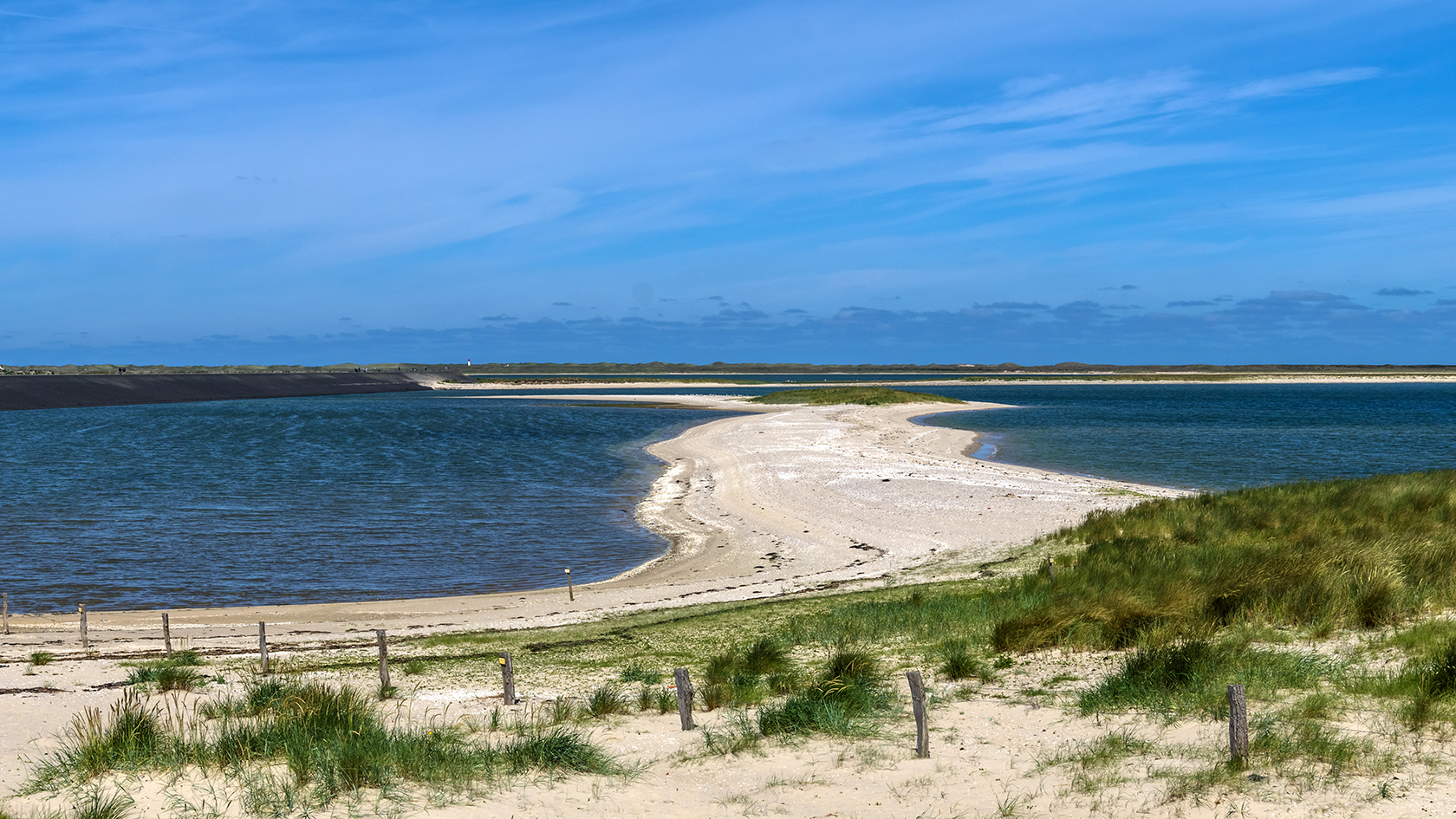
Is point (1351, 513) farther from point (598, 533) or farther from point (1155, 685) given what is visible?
point (598, 533)

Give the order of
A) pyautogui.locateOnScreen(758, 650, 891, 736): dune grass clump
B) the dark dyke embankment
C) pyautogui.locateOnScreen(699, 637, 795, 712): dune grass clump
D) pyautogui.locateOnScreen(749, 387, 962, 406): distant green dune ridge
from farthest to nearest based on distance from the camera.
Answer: the dark dyke embankment < pyautogui.locateOnScreen(749, 387, 962, 406): distant green dune ridge < pyautogui.locateOnScreen(699, 637, 795, 712): dune grass clump < pyautogui.locateOnScreen(758, 650, 891, 736): dune grass clump

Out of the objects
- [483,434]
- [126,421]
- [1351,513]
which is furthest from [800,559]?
[126,421]

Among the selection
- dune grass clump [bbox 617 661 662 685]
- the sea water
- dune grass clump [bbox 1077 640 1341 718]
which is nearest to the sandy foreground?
dune grass clump [bbox 1077 640 1341 718]

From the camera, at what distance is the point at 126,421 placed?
98062 mm

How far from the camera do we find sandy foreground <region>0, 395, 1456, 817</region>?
28.0 feet

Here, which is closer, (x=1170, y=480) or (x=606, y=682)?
(x=606, y=682)

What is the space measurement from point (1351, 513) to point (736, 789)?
18926 mm

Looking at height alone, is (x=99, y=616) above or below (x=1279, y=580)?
below

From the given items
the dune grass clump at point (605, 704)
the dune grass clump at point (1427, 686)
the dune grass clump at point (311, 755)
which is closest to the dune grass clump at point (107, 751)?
the dune grass clump at point (311, 755)

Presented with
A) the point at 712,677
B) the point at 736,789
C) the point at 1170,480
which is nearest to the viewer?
the point at 736,789

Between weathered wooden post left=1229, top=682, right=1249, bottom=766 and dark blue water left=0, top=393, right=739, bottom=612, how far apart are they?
60.2ft

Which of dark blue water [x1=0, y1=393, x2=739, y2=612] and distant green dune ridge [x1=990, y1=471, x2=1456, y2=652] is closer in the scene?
distant green dune ridge [x1=990, y1=471, x2=1456, y2=652]

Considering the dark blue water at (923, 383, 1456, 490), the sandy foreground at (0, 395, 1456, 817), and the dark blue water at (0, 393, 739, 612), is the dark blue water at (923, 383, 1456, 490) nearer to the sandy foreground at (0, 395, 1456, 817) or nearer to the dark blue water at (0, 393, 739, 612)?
the sandy foreground at (0, 395, 1456, 817)

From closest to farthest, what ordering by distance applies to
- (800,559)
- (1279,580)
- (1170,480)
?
(1279,580) < (800,559) < (1170,480)
